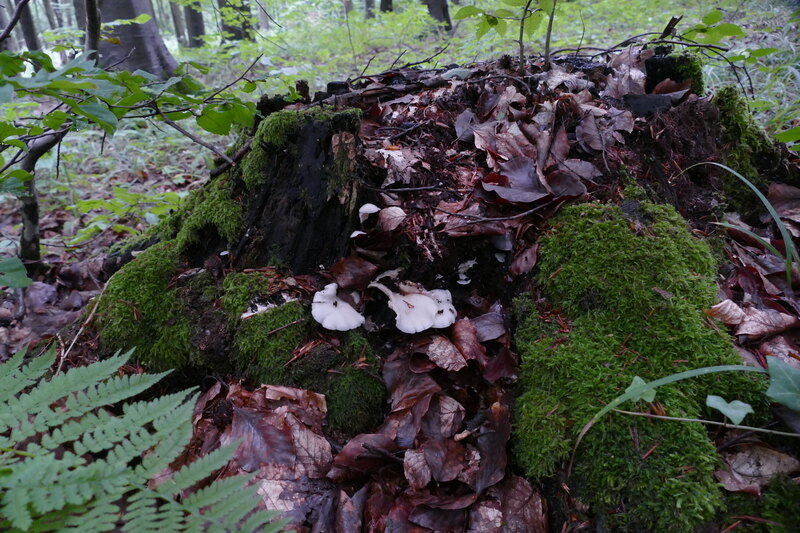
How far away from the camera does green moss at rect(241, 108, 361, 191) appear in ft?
8.48

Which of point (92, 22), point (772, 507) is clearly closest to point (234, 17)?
point (92, 22)

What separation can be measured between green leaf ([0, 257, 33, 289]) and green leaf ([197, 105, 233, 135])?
113cm

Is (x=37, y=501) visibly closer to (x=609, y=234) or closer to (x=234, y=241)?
(x=234, y=241)

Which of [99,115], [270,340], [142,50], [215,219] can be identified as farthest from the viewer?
[142,50]

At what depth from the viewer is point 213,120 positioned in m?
2.31

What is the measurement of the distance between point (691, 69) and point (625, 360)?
7.69 feet

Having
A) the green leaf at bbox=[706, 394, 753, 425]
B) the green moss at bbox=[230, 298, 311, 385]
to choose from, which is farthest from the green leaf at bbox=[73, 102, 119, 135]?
the green leaf at bbox=[706, 394, 753, 425]

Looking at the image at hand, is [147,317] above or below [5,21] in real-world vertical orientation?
below

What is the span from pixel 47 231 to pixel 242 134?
3.95 meters

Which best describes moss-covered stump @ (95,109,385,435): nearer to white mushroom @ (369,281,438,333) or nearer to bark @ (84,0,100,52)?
white mushroom @ (369,281,438,333)

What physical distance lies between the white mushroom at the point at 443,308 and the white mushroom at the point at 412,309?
0.08 ft

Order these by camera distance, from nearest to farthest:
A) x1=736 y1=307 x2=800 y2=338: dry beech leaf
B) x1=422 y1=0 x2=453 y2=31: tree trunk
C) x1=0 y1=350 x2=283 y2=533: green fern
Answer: x1=0 y1=350 x2=283 y2=533: green fern, x1=736 y1=307 x2=800 y2=338: dry beech leaf, x1=422 y1=0 x2=453 y2=31: tree trunk

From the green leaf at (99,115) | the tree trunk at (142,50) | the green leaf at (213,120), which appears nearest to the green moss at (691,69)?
the green leaf at (213,120)

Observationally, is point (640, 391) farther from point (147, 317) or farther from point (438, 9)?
point (438, 9)
